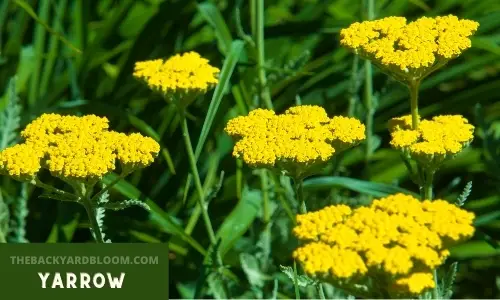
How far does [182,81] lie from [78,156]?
32cm

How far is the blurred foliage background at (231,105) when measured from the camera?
2.16 meters

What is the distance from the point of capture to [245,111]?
2.12 m

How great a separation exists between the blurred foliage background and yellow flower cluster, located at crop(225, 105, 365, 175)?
1.32ft

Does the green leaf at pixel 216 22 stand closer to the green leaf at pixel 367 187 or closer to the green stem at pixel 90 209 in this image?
the green leaf at pixel 367 187

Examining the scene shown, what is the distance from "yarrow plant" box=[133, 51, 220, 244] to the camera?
174 cm

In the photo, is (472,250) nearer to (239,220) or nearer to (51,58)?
(239,220)

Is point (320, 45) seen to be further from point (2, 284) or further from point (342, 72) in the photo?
point (2, 284)

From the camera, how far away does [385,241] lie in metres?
1.25

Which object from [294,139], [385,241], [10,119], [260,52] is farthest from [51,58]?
[385,241]

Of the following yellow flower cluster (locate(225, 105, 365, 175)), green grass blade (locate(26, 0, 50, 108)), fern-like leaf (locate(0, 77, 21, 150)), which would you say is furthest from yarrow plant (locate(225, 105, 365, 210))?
green grass blade (locate(26, 0, 50, 108))

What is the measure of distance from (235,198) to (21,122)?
559 millimetres

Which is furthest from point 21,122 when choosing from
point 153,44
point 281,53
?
point 281,53

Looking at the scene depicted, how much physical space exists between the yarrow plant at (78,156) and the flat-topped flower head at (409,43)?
38cm

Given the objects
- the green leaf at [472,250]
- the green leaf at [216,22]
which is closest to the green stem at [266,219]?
the green leaf at [216,22]
